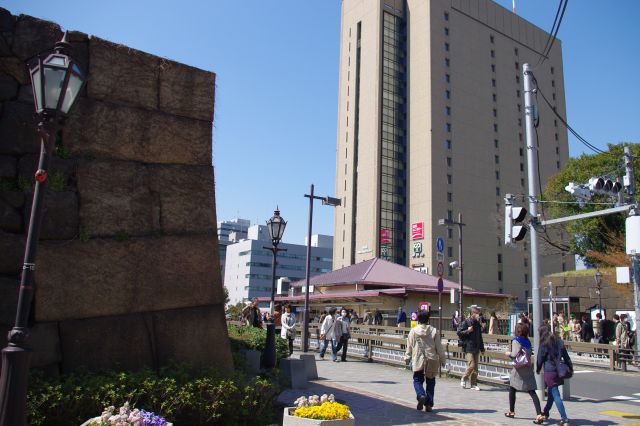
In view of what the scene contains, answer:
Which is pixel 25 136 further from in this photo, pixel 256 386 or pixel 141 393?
pixel 256 386

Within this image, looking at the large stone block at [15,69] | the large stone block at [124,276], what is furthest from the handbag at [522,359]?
the large stone block at [15,69]

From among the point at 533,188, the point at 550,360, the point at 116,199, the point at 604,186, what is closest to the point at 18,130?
the point at 116,199

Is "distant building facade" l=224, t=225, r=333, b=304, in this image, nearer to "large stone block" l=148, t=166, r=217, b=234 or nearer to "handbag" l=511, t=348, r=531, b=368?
"handbag" l=511, t=348, r=531, b=368

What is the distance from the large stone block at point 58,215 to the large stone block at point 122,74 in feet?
5.03

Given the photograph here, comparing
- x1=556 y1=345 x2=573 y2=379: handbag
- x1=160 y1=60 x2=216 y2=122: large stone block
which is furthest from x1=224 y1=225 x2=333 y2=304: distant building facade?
x1=160 y1=60 x2=216 y2=122: large stone block

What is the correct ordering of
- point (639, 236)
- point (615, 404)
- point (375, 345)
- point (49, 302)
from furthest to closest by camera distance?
1. point (375, 345)
2. point (639, 236)
3. point (615, 404)
4. point (49, 302)

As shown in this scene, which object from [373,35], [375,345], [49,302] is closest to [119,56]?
[49,302]

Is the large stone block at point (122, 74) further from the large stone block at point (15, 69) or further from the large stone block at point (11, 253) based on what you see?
the large stone block at point (11, 253)

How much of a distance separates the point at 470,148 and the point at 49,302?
71.5 meters

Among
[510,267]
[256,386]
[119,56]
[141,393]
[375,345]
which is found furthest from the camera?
[510,267]

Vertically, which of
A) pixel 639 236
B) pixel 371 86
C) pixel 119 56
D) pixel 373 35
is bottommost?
pixel 639 236

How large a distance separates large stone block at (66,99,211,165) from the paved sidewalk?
198 inches

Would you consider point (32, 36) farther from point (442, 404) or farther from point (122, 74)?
point (442, 404)

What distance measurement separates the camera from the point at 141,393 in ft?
19.2
